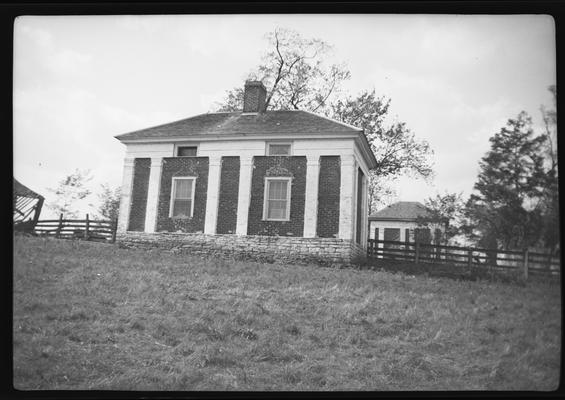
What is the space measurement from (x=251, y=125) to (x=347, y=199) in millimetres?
2905

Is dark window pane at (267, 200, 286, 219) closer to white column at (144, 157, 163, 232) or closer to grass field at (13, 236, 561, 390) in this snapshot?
white column at (144, 157, 163, 232)

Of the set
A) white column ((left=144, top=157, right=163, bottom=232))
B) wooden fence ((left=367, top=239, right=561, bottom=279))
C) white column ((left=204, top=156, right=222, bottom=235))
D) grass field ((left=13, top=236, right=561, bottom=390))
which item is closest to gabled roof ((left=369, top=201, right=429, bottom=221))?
wooden fence ((left=367, top=239, right=561, bottom=279))

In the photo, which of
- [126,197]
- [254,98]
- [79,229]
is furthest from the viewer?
[254,98]

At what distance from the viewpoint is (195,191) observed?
10.5 meters

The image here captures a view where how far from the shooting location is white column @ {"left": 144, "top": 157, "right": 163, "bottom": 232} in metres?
10.0

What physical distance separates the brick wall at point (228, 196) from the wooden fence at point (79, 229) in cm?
232

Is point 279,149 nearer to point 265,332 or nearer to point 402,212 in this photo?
point 402,212

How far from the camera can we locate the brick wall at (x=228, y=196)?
1044cm

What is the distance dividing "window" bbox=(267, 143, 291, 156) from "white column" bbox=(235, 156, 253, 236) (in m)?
0.49

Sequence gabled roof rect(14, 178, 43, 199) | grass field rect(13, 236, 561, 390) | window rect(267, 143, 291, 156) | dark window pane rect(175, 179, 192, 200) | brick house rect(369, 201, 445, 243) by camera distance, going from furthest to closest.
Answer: window rect(267, 143, 291, 156) < dark window pane rect(175, 179, 192, 200) < brick house rect(369, 201, 445, 243) < gabled roof rect(14, 178, 43, 199) < grass field rect(13, 236, 561, 390)

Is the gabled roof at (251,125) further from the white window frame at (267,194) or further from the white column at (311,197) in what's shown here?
the white window frame at (267,194)

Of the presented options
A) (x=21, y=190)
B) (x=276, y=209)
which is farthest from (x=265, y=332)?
(x=276, y=209)
